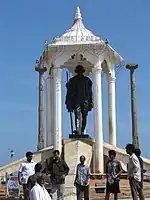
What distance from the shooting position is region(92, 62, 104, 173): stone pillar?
22.3 meters

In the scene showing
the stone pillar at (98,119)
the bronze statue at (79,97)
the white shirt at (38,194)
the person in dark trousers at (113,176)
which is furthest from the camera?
the bronze statue at (79,97)

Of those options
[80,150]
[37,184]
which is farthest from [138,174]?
[80,150]

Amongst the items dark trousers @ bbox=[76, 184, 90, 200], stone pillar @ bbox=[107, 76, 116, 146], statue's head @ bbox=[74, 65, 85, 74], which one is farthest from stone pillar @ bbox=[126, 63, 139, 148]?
dark trousers @ bbox=[76, 184, 90, 200]

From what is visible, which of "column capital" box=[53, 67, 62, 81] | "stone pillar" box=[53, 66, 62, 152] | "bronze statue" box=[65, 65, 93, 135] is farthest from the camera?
"bronze statue" box=[65, 65, 93, 135]

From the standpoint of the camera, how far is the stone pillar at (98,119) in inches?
877

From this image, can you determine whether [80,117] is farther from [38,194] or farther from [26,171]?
[38,194]

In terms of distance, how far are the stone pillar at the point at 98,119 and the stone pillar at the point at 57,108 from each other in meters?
1.39

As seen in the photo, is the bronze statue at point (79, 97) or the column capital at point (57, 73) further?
the bronze statue at point (79, 97)

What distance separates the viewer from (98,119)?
2281cm

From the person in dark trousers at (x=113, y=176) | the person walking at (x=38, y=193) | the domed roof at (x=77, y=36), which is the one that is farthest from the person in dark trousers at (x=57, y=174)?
the domed roof at (x=77, y=36)

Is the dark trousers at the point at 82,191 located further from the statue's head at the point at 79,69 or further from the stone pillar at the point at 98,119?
the statue's head at the point at 79,69

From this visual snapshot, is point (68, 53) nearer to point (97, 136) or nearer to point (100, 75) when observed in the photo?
point (100, 75)

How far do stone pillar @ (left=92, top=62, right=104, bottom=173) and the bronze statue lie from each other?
510 millimetres

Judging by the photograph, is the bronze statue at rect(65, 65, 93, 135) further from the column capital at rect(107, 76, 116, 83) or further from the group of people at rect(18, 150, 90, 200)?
the group of people at rect(18, 150, 90, 200)
